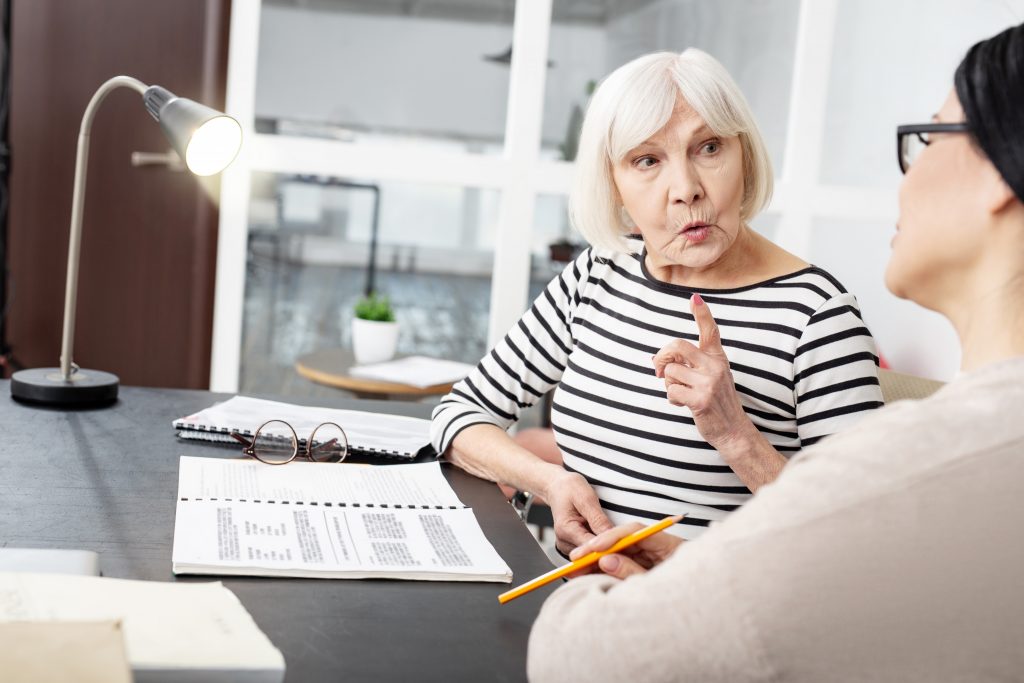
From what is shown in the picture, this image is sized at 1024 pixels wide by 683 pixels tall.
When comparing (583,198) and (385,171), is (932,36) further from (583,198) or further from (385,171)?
(583,198)

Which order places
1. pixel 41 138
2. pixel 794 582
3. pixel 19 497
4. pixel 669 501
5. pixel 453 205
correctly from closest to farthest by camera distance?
pixel 794 582
pixel 19 497
pixel 669 501
pixel 41 138
pixel 453 205

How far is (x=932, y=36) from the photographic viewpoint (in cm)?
337

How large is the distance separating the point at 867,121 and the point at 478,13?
4.60ft

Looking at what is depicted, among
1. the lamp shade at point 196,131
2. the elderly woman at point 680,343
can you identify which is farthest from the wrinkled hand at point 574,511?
the lamp shade at point 196,131

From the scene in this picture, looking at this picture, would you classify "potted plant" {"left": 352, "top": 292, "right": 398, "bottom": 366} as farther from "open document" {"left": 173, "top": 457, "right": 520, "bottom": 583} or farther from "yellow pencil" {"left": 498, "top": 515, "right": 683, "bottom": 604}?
"yellow pencil" {"left": 498, "top": 515, "right": 683, "bottom": 604}

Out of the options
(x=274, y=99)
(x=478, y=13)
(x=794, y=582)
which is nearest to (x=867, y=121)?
(x=478, y=13)

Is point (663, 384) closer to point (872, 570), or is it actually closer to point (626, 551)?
point (626, 551)

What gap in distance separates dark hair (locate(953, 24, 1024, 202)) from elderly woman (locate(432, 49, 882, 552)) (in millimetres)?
617

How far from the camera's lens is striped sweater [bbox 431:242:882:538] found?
1.46 meters

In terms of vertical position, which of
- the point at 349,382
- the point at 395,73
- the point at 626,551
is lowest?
the point at 349,382

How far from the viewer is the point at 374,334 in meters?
3.05

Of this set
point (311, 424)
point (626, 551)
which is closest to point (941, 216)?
point (626, 551)

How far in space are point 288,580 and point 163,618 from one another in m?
0.20

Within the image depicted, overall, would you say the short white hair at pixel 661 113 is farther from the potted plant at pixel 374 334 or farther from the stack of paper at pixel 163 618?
the potted plant at pixel 374 334
